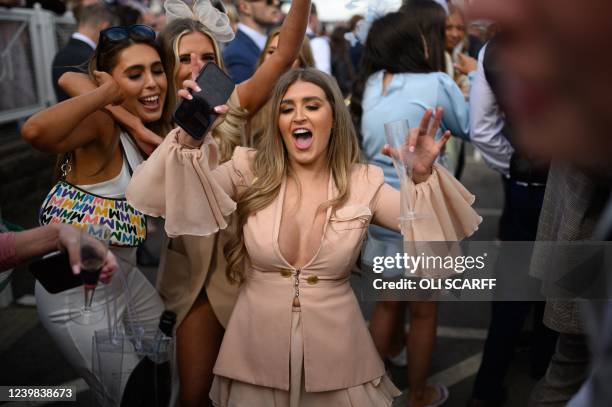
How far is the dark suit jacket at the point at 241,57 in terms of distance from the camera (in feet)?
14.6

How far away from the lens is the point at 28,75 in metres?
7.27

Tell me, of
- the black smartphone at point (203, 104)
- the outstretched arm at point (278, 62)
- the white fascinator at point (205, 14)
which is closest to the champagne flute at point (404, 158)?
the black smartphone at point (203, 104)

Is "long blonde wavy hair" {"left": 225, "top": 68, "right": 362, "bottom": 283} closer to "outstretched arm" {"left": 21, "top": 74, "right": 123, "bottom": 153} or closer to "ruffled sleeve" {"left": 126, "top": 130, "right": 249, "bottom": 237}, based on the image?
"ruffled sleeve" {"left": 126, "top": 130, "right": 249, "bottom": 237}

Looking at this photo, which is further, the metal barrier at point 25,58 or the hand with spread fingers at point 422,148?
the metal barrier at point 25,58

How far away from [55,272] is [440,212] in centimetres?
120

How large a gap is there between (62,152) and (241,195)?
2.06 ft

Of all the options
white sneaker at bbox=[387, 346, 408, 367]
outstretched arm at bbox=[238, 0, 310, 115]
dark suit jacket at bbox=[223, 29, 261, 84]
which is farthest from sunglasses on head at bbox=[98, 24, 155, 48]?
white sneaker at bbox=[387, 346, 408, 367]

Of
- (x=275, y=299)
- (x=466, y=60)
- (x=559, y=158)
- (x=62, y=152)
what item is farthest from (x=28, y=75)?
(x=559, y=158)

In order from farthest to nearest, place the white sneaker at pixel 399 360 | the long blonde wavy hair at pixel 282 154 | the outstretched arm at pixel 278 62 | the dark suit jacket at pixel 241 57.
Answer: the dark suit jacket at pixel 241 57, the white sneaker at pixel 399 360, the outstretched arm at pixel 278 62, the long blonde wavy hair at pixel 282 154

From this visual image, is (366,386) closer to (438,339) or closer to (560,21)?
(560,21)

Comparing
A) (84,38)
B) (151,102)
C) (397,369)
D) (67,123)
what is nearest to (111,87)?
(67,123)

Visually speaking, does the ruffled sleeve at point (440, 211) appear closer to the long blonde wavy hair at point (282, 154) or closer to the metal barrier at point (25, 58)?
the long blonde wavy hair at point (282, 154)

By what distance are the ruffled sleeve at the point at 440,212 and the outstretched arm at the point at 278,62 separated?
2.72ft

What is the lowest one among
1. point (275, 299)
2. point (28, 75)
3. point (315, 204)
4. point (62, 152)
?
point (28, 75)
